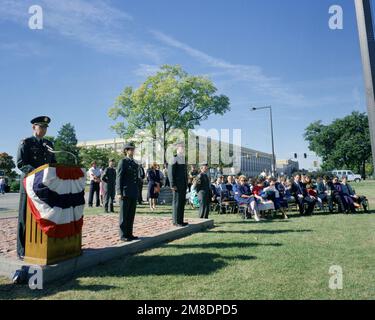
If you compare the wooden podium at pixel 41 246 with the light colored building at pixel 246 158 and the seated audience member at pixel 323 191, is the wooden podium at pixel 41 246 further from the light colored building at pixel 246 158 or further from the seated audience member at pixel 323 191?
the light colored building at pixel 246 158

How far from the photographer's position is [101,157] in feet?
233

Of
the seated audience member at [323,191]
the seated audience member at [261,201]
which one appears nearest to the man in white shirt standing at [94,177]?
the seated audience member at [261,201]

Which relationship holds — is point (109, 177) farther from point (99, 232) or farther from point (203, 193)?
point (99, 232)

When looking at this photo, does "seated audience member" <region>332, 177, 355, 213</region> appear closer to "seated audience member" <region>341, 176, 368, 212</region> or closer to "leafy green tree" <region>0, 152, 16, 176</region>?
"seated audience member" <region>341, 176, 368, 212</region>

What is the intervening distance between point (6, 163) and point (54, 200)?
72.4 metres

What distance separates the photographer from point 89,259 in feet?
17.6

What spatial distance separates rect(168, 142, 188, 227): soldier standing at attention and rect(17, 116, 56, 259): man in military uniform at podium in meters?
3.83

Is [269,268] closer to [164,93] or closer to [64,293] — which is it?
[64,293]

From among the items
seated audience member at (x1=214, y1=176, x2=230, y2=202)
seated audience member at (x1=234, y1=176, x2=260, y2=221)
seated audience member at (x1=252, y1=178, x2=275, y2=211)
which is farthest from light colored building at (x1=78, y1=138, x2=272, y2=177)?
seated audience member at (x1=252, y1=178, x2=275, y2=211)

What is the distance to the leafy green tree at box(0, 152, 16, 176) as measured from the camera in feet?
218

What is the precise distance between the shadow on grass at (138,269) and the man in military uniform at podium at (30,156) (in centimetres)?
99

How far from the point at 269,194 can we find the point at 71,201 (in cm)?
914

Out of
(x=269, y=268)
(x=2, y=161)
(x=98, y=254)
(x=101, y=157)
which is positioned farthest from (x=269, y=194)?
(x=2, y=161)

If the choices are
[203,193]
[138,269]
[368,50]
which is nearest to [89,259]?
[138,269]
